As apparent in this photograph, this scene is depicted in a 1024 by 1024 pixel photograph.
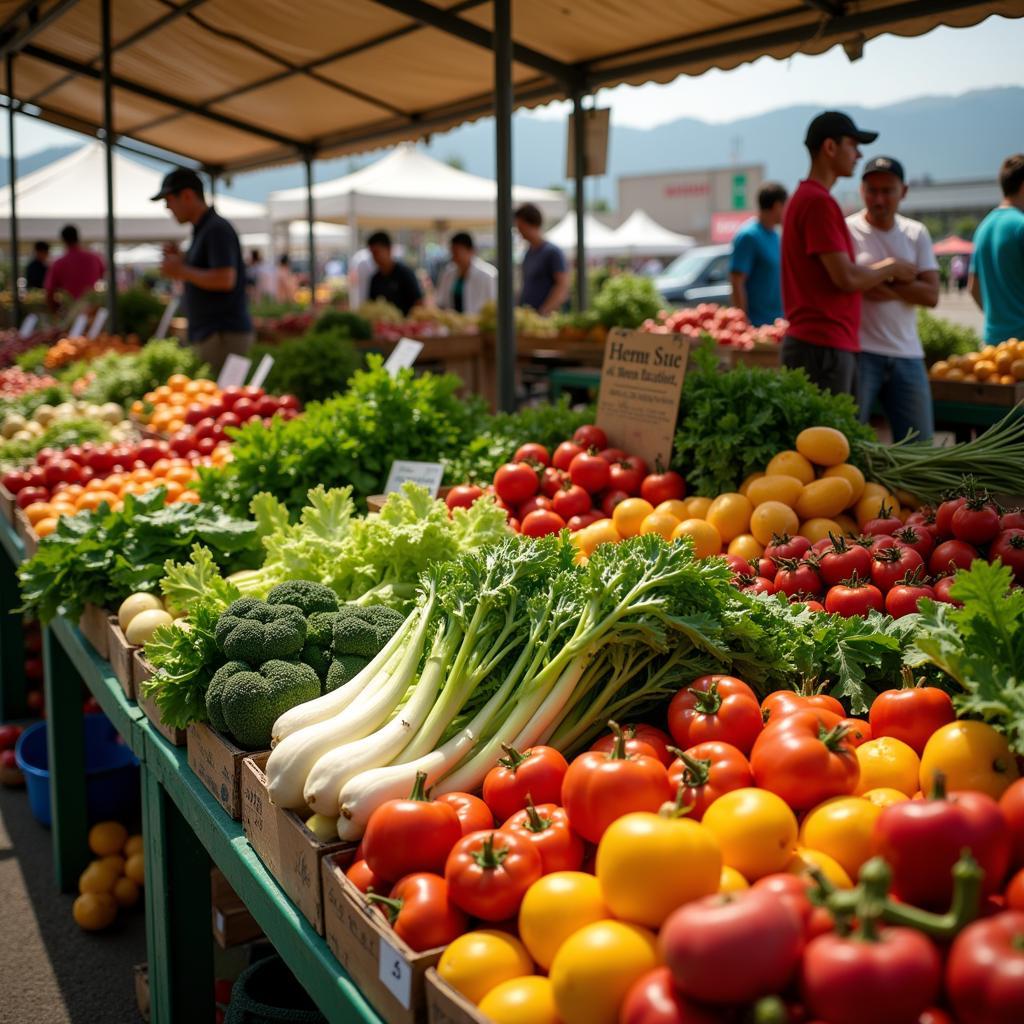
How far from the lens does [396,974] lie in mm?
1365

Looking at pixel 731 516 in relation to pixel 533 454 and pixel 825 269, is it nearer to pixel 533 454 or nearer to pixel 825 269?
pixel 533 454

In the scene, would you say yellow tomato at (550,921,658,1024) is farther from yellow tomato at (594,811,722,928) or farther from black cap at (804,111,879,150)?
black cap at (804,111,879,150)

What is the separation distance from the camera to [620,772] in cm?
145

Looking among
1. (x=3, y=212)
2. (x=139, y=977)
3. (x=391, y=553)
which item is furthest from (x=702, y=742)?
(x=3, y=212)

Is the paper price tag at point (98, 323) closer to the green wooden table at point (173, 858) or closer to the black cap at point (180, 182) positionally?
the black cap at point (180, 182)

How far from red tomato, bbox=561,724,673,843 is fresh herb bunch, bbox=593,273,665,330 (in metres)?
6.82

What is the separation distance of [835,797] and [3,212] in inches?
773

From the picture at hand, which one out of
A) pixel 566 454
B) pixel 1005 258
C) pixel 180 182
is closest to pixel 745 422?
pixel 566 454

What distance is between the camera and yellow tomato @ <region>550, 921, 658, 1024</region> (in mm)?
1187

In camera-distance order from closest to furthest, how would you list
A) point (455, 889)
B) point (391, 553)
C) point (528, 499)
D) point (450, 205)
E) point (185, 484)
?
point (455, 889)
point (391, 553)
point (528, 499)
point (185, 484)
point (450, 205)

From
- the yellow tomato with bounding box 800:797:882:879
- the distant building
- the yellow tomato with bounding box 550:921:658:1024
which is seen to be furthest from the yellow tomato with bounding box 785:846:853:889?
the distant building

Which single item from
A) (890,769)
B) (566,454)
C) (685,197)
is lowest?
(890,769)

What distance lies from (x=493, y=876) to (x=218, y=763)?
34.0 inches

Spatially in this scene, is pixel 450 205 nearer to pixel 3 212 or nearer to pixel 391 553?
pixel 3 212
